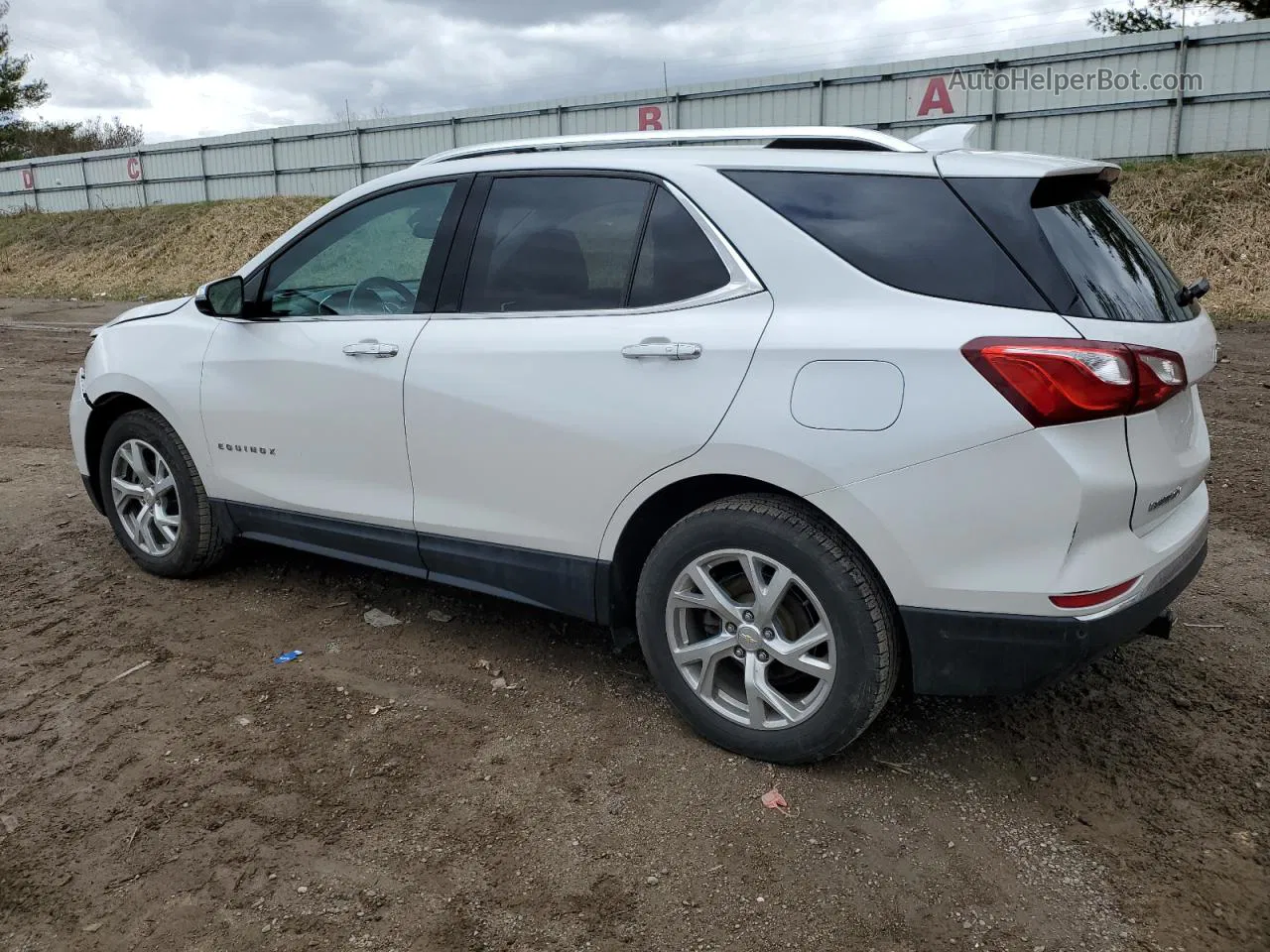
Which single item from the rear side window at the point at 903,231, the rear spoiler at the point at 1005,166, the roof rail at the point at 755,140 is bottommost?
the rear side window at the point at 903,231

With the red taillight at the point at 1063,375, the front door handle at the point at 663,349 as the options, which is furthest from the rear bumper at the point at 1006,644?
the front door handle at the point at 663,349

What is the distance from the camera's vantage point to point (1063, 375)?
103 inches

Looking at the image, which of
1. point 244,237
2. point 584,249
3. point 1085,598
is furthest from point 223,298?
point 244,237

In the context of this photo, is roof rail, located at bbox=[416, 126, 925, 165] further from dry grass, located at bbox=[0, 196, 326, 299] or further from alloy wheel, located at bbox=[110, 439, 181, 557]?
dry grass, located at bbox=[0, 196, 326, 299]

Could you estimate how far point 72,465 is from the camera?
275 inches

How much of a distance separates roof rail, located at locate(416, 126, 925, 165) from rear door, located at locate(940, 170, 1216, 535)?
0.26 m

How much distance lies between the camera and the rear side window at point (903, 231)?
9.10 feet

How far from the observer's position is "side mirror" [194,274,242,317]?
170 inches

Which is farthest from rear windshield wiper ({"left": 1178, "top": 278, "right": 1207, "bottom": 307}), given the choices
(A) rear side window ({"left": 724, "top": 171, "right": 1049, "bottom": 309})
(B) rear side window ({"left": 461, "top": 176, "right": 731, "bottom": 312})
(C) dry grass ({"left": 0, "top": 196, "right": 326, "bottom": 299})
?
(C) dry grass ({"left": 0, "top": 196, "right": 326, "bottom": 299})

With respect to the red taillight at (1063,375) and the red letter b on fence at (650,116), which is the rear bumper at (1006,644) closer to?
the red taillight at (1063,375)

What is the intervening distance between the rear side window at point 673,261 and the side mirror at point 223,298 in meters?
1.92

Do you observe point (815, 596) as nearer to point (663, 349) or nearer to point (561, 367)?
point (663, 349)

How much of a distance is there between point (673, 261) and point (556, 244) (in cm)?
51

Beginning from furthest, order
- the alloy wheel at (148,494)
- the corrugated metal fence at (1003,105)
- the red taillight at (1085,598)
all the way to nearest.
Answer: the corrugated metal fence at (1003,105) < the alloy wheel at (148,494) < the red taillight at (1085,598)
